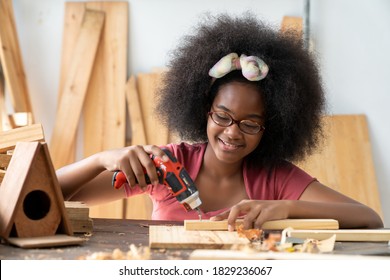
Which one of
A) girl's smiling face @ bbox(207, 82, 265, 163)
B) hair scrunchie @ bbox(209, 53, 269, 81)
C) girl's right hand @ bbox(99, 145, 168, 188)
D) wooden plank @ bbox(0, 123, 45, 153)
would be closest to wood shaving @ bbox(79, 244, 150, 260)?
girl's right hand @ bbox(99, 145, 168, 188)

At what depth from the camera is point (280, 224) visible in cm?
199

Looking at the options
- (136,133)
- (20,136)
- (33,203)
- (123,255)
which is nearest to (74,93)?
(136,133)

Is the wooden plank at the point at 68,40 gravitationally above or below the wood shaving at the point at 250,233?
above

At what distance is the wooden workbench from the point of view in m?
1.52

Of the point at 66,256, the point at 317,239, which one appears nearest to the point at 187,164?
the point at 317,239

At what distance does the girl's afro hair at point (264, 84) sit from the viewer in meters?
2.36

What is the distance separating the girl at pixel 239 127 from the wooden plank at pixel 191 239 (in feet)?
0.93

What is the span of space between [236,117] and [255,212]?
0.44 meters

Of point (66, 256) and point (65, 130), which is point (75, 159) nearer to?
point (65, 130)

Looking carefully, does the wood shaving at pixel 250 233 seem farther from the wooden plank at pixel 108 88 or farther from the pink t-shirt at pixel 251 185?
the wooden plank at pixel 108 88

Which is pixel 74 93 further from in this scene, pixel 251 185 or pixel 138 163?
pixel 138 163

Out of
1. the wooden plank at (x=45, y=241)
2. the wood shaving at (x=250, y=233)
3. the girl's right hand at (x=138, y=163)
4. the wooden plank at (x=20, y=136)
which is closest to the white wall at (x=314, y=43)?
the wooden plank at (x=20, y=136)

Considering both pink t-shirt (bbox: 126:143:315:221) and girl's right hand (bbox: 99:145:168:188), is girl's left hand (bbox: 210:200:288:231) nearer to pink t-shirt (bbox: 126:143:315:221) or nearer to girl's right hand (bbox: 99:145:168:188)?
girl's right hand (bbox: 99:145:168:188)

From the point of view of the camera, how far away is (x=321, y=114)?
2551mm
